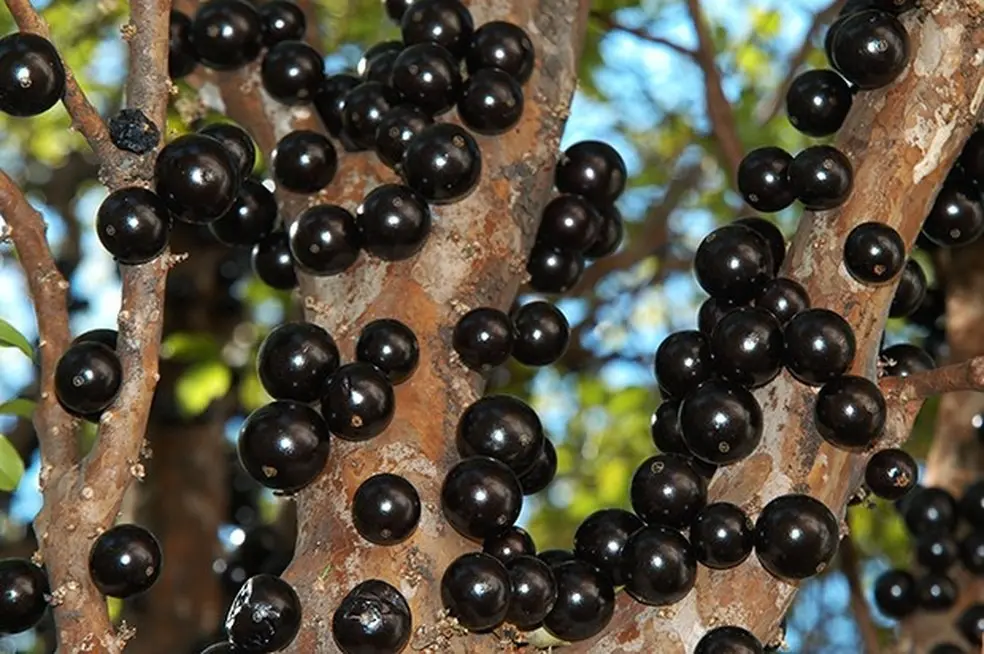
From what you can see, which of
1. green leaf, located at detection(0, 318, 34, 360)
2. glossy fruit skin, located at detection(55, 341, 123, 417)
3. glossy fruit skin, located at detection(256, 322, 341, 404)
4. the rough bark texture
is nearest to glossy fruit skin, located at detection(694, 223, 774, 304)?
the rough bark texture

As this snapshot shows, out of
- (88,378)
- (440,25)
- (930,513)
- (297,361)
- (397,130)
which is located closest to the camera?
(88,378)

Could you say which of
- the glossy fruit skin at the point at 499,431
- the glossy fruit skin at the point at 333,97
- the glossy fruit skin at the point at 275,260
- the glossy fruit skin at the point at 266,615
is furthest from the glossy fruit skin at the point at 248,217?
the glossy fruit skin at the point at 266,615

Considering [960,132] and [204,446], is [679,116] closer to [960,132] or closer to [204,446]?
[204,446]

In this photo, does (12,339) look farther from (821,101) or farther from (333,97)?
(821,101)

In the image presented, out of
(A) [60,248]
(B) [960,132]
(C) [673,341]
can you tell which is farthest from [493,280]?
(A) [60,248]

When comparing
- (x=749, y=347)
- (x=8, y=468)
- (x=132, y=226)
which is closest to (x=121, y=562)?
(x=8, y=468)

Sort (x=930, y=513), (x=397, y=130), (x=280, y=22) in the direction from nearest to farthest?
1. (x=397, y=130)
2. (x=280, y=22)
3. (x=930, y=513)
